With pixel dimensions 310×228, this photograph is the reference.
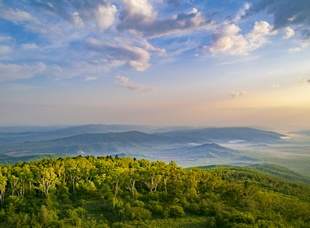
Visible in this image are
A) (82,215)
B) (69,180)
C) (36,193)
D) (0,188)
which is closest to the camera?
(82,215)

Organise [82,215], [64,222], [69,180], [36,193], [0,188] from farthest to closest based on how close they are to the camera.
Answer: [69,180] → [36,193] → [0,188] → [82,215] → [64,222]

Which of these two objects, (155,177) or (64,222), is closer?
(64,222)

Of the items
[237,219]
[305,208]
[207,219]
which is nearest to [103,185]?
[207,219]

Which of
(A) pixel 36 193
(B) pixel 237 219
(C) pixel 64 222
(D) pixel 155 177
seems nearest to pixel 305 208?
(B) pixel 237 219

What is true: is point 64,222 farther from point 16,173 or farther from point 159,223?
point 16,173

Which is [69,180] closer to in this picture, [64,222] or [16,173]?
[16,173]

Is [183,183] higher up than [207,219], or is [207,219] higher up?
[183,183]
